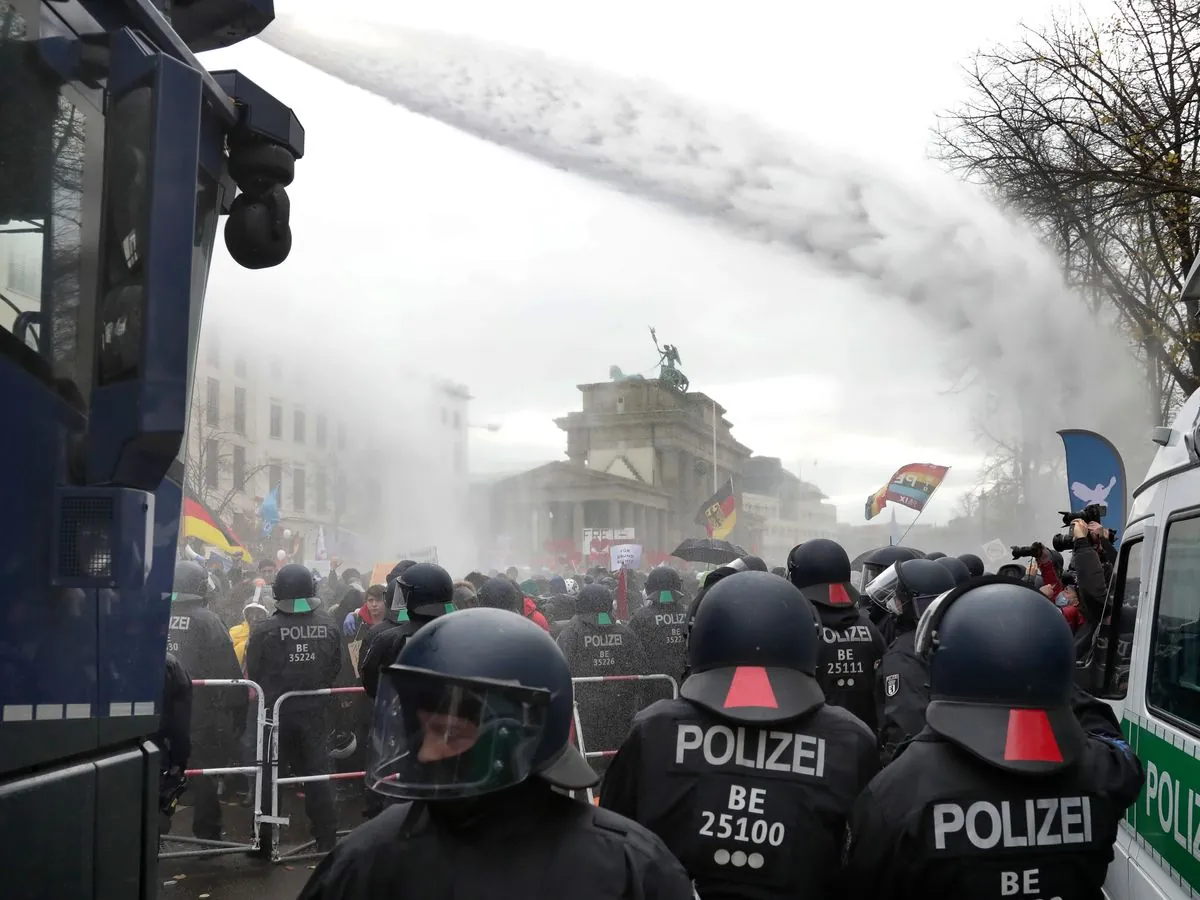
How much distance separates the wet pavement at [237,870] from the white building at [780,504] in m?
66.3

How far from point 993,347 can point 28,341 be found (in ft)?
64.3

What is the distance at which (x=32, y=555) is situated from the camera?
2.38 metres

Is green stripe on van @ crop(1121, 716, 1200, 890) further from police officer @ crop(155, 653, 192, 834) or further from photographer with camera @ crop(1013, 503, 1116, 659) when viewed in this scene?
police officer @ crop(155, 653, 192, 834)

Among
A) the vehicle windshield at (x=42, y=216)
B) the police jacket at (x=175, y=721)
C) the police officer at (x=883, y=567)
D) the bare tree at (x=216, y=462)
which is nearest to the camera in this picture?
the vehicle windshield at (x=42, y=216)

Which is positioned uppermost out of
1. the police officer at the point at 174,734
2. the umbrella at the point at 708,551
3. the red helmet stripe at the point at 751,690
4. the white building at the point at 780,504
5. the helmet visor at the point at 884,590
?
the red helmet stripe at the point at 751,690

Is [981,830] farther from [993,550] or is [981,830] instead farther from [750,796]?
[993,550]

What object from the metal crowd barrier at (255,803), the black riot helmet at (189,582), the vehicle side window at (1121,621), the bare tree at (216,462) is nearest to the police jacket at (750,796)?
the vehicle side window at (1121,621)

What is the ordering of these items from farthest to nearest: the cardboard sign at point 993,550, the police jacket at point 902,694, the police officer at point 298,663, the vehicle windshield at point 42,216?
the cardboard sign at point 993,550 < the police officer at point 298,663 < the police jacket at point 902,694 < the vehicle windshield at point 42,216

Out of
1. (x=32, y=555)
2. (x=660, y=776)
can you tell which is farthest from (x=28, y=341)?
(x=660, y=776)

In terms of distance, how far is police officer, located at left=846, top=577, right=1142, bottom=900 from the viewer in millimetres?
2584

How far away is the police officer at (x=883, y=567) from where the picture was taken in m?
7.45

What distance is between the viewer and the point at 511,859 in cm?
189

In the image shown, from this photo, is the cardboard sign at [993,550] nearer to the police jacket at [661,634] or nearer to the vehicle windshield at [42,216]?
the police jacket at [661,634]

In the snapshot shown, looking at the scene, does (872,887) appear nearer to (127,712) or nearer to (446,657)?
(446,657)
